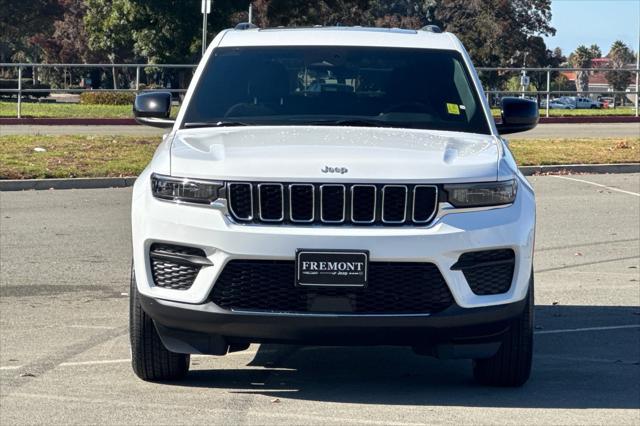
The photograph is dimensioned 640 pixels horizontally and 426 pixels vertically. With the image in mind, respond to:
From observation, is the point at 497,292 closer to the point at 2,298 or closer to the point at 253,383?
the point at 253,383

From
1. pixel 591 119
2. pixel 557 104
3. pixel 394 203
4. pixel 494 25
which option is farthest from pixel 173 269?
pixel 494 25

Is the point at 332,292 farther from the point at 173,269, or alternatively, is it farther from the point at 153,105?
the point at 153,105

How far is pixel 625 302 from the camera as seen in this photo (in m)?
9.41

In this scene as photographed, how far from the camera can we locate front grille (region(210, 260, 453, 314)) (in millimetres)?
5836

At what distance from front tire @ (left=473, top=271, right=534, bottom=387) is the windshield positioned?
1246 millimetres

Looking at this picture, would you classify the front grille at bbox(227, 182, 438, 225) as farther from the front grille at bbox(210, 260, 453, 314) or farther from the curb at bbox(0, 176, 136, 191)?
the curb at bbox(0, 176, 136, 191)

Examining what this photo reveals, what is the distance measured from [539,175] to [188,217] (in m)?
14.4

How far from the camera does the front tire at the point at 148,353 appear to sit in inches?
248

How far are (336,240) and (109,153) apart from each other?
15086mm

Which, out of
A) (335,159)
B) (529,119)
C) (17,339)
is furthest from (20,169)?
(335,159)

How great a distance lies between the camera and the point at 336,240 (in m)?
5.75

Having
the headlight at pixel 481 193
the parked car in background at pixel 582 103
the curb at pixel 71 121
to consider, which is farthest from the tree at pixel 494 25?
the headlight at pixel 481 193

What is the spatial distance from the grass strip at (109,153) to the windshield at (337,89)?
10599 millimetres

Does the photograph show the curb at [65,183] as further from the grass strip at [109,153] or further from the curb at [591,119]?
the curb at [591,119]
